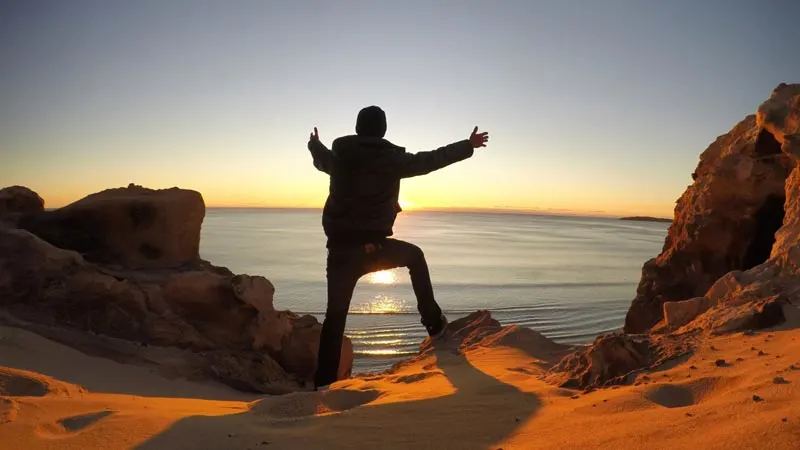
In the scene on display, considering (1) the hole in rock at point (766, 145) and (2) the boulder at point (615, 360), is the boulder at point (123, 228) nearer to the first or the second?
(2) the boulder at point (615, 360)

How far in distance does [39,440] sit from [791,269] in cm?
496

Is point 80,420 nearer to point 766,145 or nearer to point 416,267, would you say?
point 416,267

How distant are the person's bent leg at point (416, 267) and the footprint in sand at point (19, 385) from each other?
2.62m

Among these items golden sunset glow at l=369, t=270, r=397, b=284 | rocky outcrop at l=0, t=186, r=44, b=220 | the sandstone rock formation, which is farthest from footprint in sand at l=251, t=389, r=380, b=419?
golden sunset glow at l=369, t=270, r=397, b=284

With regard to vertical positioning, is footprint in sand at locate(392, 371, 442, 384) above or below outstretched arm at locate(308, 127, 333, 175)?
below

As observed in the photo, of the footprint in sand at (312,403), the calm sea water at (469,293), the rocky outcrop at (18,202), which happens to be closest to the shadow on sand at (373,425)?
the footprint in sand at (312,403)

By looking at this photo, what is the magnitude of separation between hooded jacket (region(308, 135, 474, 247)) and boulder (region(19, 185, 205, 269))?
2920 millimetres

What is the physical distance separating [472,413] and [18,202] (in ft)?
21.3

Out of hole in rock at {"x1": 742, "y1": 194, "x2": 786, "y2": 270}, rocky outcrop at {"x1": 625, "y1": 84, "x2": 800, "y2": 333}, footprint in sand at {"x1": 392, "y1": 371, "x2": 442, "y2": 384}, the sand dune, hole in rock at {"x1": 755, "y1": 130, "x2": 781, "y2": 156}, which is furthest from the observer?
hole in rock at {"x1": 742, "y1": 194, "x2": 786, "y2": 270}

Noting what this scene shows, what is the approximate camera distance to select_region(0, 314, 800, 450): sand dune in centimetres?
201

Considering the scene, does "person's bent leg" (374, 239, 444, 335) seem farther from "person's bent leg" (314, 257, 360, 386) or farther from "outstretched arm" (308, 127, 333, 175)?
"outstretched arm" (308, 127, 333, 175)

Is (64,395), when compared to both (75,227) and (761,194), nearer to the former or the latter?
(75,227)

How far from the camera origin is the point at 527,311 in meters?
14.2

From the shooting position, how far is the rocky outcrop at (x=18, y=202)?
6516 mm
